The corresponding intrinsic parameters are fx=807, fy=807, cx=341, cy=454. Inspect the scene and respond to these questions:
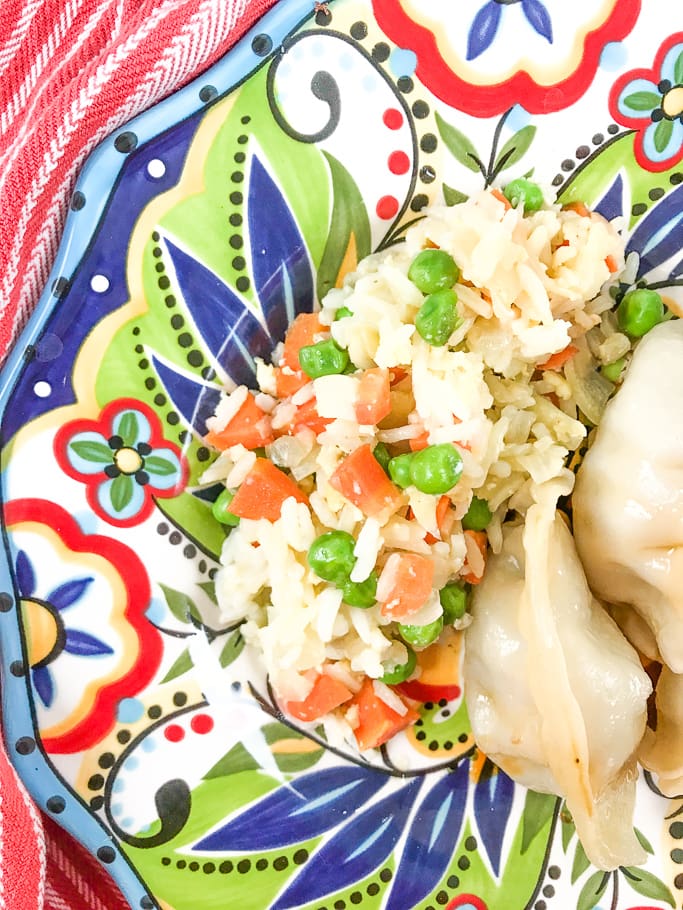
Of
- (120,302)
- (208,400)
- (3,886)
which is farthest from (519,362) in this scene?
(3,886)

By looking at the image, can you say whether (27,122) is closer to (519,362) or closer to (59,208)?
(59,208)

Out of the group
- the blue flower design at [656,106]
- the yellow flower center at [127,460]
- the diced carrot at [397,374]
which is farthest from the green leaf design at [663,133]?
the yellow flower center at [127,460]

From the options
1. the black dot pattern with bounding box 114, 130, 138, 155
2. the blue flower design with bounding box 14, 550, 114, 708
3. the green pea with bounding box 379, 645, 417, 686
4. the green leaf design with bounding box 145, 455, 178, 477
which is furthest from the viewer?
the green pea with bounding box 379, 645, 417, 686

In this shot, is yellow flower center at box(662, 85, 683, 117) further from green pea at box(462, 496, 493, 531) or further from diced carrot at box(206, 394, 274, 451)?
diced carrot at box(206, 394, 274, 451)

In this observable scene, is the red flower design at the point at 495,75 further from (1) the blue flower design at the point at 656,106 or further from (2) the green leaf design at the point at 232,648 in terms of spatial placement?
(2) the green leaf design at the point at 232,648

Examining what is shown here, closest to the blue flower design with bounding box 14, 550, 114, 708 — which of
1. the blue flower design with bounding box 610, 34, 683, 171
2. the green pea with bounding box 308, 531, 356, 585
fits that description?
the green pea with bounding box 308, 531, 356, 585

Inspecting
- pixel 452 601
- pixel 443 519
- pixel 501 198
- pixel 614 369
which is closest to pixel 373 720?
pixel 452 601
